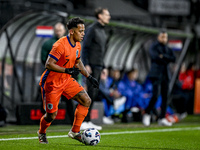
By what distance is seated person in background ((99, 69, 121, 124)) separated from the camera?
12070mm

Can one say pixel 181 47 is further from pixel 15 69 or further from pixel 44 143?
pixel 44 143

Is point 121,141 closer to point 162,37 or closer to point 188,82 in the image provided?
point 162,37

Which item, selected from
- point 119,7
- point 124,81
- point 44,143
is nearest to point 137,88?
A: point 124,81

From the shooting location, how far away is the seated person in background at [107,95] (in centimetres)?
1207

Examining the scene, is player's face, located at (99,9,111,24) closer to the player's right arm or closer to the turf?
the turf

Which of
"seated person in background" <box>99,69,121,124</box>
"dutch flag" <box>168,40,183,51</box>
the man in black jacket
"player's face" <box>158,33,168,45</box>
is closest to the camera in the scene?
the man in black jacket

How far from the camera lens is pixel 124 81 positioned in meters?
13.7

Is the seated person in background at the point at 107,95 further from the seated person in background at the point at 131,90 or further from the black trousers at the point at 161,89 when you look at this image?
the black trousers at the point at 161,89

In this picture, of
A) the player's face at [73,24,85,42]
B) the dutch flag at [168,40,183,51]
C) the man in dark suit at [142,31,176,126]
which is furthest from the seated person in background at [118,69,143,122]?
the player's face at [73,24,85,42]

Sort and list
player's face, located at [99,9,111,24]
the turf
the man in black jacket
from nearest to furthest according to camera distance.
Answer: the turf, the man in black jacket, player's face, located at [99,9,111,24]

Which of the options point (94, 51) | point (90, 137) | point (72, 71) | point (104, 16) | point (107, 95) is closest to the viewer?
point (72, 71)

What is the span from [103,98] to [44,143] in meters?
5.51

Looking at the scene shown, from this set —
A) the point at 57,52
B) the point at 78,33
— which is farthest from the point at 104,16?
the point at 57,52

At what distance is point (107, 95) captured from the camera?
12.2 metres
